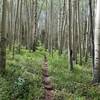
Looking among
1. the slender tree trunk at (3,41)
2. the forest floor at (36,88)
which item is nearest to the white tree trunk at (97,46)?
the forest floor at (36,88)

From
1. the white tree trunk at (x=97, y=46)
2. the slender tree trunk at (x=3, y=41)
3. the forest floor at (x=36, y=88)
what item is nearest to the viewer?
the forest floor at (x=36, y=88)

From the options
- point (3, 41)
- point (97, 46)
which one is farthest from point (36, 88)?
point (97, 46)

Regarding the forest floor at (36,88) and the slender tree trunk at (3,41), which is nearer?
the forest floor at (36,88)

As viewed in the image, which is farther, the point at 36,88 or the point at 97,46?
the point at 97,46

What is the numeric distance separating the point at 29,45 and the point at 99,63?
44.7 feet

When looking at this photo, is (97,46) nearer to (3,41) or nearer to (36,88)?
(36,88)

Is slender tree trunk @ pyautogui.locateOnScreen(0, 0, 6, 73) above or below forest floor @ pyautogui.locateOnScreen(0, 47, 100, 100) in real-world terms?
above

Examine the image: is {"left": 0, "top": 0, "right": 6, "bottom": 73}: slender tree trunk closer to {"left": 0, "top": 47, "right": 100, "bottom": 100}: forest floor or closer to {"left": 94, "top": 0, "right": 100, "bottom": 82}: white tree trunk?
{"left": 0, "top": 47, "right": 100, "bottom": 100}: forest floor

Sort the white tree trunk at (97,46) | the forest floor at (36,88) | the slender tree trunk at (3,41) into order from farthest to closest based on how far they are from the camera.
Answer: the slender tree trunk at (3,41) → the white tree trunk at (97,46) → the forest floor at (36,88)

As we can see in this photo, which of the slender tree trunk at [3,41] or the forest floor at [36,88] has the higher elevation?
the slender tree trunk at [3,41]

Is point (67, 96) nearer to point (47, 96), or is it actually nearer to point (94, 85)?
point (47, 96)

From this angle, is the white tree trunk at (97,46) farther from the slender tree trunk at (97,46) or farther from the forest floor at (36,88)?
the forest floor at (36,88)

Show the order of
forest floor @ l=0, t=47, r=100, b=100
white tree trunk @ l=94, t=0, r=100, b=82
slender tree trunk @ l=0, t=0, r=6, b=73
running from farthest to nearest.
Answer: slender tree trunk @ l=0, t=0, r=6, b=73, white tree trunk @ l=94, t=0, r=100, b=82, forest floor @ l=0, t=47, r=100, b=100

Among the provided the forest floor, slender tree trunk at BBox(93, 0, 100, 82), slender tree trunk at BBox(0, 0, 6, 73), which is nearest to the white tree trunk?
slender tree trunk at BBox(93, 0, 100, 82)
